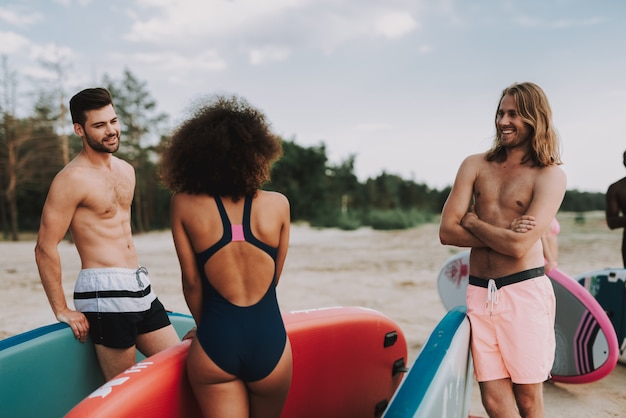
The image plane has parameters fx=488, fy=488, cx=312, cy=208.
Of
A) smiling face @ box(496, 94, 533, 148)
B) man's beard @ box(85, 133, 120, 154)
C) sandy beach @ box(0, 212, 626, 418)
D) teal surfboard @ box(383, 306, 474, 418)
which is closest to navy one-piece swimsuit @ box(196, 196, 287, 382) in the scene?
teal surfboard @ box(383, 306, 474, 418)

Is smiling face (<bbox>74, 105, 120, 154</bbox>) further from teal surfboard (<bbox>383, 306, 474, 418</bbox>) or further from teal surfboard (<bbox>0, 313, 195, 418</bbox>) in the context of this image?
teal surfboard (<bbox>383, 306, 474, 418</bbox>)

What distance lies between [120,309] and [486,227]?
1768 mm

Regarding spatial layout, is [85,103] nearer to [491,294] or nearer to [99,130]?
[99,130]

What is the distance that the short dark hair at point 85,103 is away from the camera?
2.36 meters

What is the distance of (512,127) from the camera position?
232 cm

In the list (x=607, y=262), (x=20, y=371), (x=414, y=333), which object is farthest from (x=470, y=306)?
(x=607, y=262)

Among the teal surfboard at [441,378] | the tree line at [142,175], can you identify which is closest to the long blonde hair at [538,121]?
the teal surfboard at [441,378]

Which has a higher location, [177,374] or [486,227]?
[486,227]

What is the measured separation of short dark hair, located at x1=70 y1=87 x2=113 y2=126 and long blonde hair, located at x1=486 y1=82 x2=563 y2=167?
6.51ft

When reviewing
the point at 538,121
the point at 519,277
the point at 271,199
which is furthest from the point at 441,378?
the point at 538,121

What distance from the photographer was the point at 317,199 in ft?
85.1

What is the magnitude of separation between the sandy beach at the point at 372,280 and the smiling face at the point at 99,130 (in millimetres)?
3093

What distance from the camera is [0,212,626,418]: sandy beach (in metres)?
3.94

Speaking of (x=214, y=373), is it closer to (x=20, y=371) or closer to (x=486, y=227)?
(x=20, y=371)
